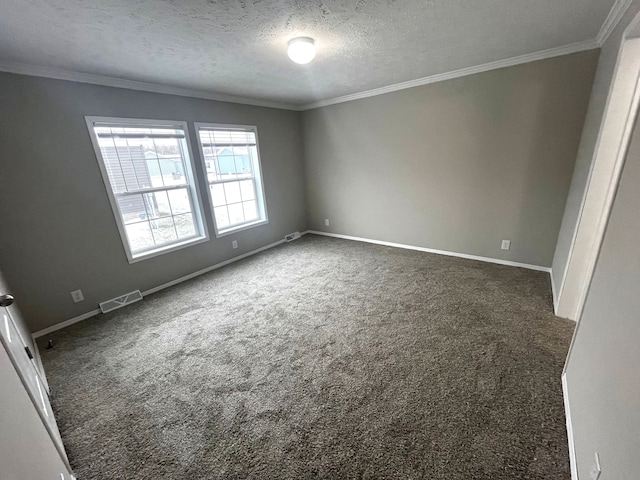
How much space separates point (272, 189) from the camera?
466cm

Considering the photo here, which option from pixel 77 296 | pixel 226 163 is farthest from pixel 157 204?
pixel 77 296

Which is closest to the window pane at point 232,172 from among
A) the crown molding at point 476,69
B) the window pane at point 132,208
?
the window pane at point 132,208

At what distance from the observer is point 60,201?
2568 mm

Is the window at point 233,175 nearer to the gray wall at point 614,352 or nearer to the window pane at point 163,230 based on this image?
the window pane at point 163,230

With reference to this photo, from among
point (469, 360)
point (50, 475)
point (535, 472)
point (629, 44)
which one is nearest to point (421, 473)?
point (535, 472)

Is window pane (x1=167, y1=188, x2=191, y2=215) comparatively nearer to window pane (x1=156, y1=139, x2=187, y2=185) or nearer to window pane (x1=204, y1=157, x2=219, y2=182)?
window pane (x1=156, y1=139, x2=187, y2=185)

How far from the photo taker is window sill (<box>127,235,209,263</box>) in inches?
124

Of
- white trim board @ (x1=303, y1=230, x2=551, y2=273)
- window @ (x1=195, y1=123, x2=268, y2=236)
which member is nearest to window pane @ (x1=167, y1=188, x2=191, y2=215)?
window @ (x1=195, y1=123, x2=268, y2=236)

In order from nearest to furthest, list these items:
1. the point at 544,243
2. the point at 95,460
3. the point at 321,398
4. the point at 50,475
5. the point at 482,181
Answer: the point at 50,475 → the point at 95,460 → the point at 321,398 → the point at 544,243 → the point at 482,181

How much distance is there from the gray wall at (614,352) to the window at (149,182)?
12.8ft

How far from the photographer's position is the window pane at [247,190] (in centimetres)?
429

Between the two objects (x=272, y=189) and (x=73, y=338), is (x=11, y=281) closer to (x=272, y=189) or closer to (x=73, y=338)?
(x=73, y=338)

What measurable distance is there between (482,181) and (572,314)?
71.0 inches

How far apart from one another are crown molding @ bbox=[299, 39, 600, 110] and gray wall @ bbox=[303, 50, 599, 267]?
0.19ft
